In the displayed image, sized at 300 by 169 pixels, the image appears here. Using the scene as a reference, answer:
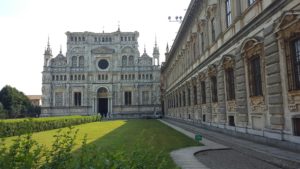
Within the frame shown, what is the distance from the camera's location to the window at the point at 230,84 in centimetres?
1778

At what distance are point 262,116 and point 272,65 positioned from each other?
265 centimetres

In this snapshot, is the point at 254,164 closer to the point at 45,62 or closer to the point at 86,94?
the point at 86,94

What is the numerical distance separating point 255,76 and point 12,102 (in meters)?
69.6

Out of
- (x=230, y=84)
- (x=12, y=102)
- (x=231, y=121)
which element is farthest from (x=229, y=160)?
(x=12, y=102)

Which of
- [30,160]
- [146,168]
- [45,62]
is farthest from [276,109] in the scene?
[45,62]

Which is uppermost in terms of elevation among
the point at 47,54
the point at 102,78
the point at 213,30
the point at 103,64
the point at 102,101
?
the point at 47,54

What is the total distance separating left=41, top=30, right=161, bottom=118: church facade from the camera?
64.4 m

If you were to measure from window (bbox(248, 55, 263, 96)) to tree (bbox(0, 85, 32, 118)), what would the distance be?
2676 inches

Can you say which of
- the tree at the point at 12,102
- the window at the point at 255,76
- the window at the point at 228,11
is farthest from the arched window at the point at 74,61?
the window at the point at 255,76

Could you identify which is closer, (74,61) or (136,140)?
(136,140)

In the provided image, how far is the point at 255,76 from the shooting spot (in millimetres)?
14516

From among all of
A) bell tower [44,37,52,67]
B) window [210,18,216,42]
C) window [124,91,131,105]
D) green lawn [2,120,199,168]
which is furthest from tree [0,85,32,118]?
window [210,18,216,42]

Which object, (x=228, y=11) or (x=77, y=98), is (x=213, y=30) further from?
(x=77, y=98)

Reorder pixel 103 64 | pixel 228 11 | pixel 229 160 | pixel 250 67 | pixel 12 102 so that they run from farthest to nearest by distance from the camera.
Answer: pixel 12 102 → pixel 103 64 → pixel 228 11 → pixel 250 67 → pixel 229 160
